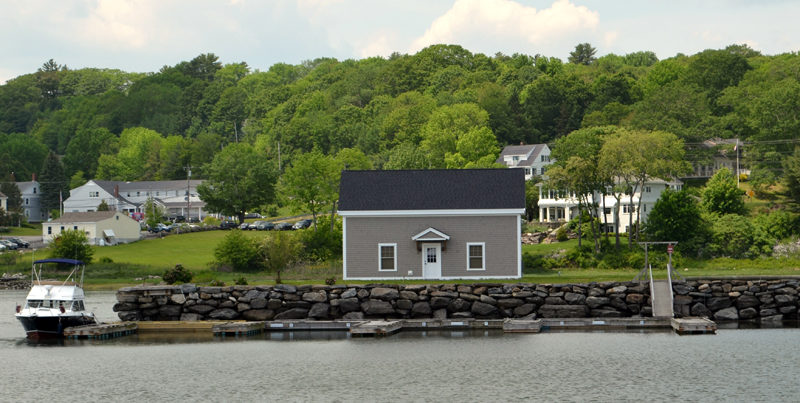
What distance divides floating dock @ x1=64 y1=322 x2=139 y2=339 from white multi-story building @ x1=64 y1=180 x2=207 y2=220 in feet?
322

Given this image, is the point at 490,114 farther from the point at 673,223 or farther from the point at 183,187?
the point at 673,223

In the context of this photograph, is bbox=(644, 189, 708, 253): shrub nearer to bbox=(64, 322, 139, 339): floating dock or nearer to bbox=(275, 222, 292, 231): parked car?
bbox=(64, 322, 139, 339): floating dock

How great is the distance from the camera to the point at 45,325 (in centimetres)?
4809

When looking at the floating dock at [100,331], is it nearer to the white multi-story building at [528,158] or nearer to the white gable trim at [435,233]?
the white gable trim at [435,233]

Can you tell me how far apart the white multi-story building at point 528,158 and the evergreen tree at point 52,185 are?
68501mm

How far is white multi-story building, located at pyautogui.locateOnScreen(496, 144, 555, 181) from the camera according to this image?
127 metres

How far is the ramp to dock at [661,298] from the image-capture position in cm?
4888

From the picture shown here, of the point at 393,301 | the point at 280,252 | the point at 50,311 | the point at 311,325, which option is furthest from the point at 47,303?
the point at 280,252

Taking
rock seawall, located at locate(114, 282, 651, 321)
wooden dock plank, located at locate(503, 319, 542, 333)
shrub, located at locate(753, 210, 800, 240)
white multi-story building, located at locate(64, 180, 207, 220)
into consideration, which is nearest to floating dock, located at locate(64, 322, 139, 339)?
rock seawall, located at locate(114, 282, 651, 321)

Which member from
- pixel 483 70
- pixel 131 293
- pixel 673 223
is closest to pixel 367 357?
pixel 131 293

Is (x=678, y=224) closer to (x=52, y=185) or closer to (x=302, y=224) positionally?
(x=302, y=224)

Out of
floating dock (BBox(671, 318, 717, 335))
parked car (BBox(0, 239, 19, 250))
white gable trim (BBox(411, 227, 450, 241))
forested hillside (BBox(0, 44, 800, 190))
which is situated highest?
forested hillside (BBox(0, 44, 800, 190))

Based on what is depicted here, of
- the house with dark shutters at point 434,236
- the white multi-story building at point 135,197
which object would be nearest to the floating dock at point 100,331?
the house with dark shutters at point 434,236

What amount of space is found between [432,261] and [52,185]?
116393 mm
